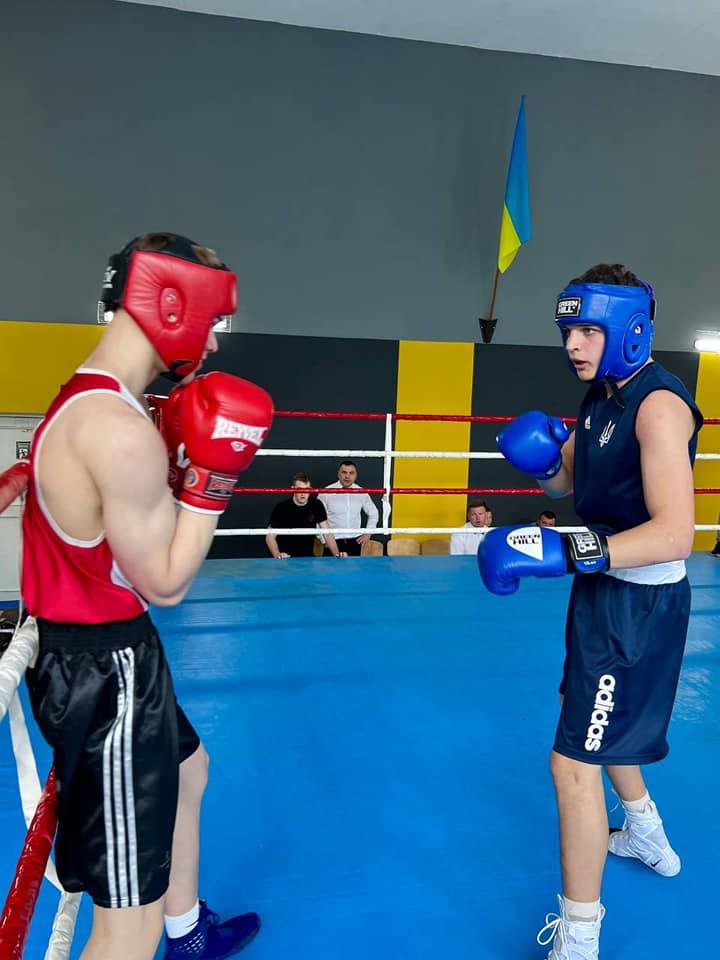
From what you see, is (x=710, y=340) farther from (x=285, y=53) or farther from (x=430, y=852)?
(x=430, y=852)

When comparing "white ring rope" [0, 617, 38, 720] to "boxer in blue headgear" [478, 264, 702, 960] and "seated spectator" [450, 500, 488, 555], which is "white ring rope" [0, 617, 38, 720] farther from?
"seated spectator" [450, 500, 488, 555]

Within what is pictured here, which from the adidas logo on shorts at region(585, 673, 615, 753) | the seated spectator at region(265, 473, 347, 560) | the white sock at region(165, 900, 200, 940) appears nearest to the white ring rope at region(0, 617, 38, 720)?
the white sock at region(165, 900, 200, 940)

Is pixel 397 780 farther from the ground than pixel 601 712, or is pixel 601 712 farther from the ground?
pixel 601 712

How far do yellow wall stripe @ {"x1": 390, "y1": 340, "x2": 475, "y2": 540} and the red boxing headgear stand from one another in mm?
4532

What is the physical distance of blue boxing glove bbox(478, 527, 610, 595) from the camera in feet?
4.21

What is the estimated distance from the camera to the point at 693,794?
2.01 meters

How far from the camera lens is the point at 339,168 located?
17.3 feet

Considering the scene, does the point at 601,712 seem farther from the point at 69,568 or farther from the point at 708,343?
the point at 708,343

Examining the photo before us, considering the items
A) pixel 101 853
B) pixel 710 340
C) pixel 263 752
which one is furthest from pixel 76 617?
pixel 710 340

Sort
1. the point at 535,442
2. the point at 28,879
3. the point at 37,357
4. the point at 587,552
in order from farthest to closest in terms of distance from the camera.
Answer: the point at 37,357
the point at 535,442
the point at 587,552
the point at 28,879

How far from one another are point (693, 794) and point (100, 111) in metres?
5.08

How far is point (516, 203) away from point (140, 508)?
494cm

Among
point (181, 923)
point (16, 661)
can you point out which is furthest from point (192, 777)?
point (16, 661)

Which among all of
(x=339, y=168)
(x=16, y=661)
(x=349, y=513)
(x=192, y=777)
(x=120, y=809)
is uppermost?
(x=339, y=168)
